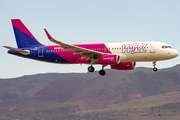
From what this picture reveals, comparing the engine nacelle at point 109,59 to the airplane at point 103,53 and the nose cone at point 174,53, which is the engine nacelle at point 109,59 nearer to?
the airplane at point 103,53

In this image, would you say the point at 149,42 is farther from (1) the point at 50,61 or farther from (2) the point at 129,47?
(1) the point at 50,61

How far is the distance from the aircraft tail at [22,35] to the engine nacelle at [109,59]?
17796 mm

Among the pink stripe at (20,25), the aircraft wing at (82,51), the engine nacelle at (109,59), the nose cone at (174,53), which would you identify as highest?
the pink stripe at (20,25)

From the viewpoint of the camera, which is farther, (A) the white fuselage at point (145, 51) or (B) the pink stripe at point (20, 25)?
(B) the pink stripe at point (20, 25)

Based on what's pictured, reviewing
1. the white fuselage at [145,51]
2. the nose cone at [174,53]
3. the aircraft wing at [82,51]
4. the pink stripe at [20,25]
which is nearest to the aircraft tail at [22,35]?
the pink stripe at [20,25]

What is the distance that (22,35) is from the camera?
6869cm

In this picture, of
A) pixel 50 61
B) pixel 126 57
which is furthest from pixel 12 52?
pixel 126 57

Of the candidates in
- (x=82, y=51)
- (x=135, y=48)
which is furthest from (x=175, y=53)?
(x=82, y=51)

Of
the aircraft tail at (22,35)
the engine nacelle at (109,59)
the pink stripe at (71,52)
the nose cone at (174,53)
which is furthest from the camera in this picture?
the aircraft tail at (22,35)

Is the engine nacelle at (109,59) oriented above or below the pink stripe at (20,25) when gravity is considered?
below

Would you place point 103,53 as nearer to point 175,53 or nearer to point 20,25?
point 175,53

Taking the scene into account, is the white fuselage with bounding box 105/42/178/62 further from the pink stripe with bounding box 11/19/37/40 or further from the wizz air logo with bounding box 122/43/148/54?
the pink stripe with bounding box 11/19/37/40

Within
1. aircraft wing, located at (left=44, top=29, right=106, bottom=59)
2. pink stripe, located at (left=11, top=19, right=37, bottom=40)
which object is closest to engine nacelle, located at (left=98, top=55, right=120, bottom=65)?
aircraft wing, located at (left=44, top=29, right=106, bottom=59)

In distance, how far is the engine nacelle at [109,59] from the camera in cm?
5578
